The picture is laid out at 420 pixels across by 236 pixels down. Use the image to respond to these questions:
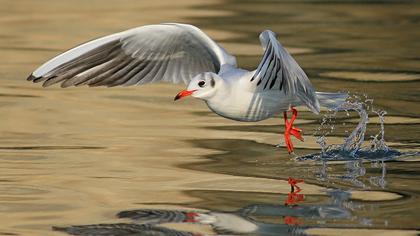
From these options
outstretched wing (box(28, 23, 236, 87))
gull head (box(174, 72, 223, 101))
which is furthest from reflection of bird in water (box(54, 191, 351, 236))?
outstretched wing (box(28, 23, 236, 87))

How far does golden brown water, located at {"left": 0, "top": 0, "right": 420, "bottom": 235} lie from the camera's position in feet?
27.9

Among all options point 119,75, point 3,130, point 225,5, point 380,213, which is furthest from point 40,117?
point 225,5

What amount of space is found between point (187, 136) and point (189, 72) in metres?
0.60

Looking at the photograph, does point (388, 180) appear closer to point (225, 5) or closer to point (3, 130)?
point (3, 130)

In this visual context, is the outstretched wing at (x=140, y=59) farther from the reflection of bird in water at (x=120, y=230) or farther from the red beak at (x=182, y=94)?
the reflection of bird in water at (x=120, y=230)

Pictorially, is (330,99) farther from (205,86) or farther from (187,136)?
(187,136)

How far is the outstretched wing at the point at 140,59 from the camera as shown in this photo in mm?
10328

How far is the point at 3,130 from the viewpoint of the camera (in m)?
11.4

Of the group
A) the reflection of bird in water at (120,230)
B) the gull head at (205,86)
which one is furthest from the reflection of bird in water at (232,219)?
the gull head at (205,86)

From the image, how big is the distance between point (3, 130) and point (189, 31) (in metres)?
2.08

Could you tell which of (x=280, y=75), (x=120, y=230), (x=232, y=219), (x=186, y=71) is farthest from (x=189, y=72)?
(x=120, y=230)

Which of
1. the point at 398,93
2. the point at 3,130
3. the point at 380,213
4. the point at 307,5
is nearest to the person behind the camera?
the point at 380,213

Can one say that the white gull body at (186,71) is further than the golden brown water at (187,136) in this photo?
Yes

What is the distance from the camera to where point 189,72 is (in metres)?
10.8
